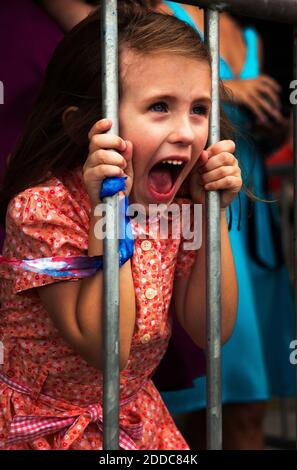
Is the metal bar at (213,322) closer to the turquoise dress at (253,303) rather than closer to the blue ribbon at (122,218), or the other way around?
the blue ribbon at (122,218)

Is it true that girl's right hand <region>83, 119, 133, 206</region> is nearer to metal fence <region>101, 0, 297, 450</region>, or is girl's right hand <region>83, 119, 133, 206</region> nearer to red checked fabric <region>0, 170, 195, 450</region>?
metal fence <region>101, 0, 297, 450</region>

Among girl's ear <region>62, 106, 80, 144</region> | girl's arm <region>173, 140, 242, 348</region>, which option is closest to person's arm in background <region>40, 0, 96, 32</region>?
girl's ear <region>62, 106, 80, 144</region>

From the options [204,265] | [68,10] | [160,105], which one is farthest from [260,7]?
[68,10]

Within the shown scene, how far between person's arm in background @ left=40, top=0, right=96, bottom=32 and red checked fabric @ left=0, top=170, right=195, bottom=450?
50 centimetres

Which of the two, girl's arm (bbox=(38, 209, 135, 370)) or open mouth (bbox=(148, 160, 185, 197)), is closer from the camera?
girl's arm (bbox=(38, 209, 135, 370))

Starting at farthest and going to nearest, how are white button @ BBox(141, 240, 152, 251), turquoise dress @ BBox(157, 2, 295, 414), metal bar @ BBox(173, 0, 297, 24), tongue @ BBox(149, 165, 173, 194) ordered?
1. turquoise dress @ BBox(157, 2, 295, 414)
2. white button @ BBox(141, 240, 152, 251)
3. tongue @ BBox(149, 165, 173, 194)
4. metal bar @ BBox(173, 0, 297, 24)

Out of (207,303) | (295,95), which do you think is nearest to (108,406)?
(207,303)

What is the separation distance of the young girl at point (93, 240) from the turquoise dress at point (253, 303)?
56cm

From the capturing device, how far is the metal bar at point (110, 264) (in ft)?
3.94

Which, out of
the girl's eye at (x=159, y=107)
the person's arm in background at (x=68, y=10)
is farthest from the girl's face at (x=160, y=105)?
the person's arm in background at (x=68, y=10)

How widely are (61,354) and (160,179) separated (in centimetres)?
40

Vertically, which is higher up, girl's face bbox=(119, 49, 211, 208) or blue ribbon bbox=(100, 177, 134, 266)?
girl's face bbox=(119, 49, 211, 208)

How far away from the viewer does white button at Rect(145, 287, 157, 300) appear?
1655 mm
